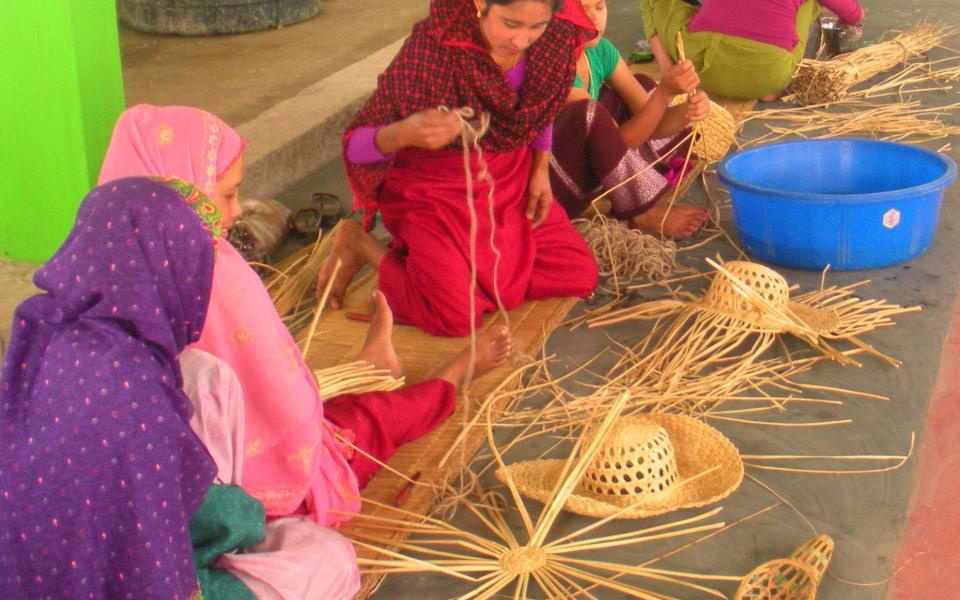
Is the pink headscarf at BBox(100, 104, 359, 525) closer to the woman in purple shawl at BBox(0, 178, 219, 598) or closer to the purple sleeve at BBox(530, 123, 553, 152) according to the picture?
the woman in purple shawl at BBox(0, 178, 219, 598)

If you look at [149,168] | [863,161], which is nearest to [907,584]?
[149,168]

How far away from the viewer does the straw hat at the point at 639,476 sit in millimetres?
2350

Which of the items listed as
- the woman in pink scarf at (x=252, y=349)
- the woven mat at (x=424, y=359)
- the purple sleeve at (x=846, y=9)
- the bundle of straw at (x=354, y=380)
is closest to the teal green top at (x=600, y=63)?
the woven mat at (x=424, y=359)

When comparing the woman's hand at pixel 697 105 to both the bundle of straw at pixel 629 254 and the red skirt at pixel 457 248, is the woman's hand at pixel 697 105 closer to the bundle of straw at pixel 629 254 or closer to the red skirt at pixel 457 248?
the bundle of straw at pixel 629 254

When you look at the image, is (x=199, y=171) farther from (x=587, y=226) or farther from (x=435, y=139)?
(x=587, y=226)

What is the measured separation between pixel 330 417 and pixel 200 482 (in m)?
0.76

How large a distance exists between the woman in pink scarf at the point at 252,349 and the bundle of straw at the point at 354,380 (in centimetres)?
24

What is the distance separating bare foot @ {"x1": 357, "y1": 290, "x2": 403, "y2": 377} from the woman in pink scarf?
0.51 metres

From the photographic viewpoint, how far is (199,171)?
86.9 inches

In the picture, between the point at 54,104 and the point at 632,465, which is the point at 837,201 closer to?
the point at 632,465

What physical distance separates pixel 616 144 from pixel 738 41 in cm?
177

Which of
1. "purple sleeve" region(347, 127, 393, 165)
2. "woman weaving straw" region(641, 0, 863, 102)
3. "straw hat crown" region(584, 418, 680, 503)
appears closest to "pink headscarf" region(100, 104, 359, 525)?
"straw hat crown" region(584, 418, 680, 503)

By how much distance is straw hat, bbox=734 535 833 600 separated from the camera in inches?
80.1

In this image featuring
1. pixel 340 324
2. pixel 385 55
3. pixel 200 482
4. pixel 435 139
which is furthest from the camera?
pixel 385 55
